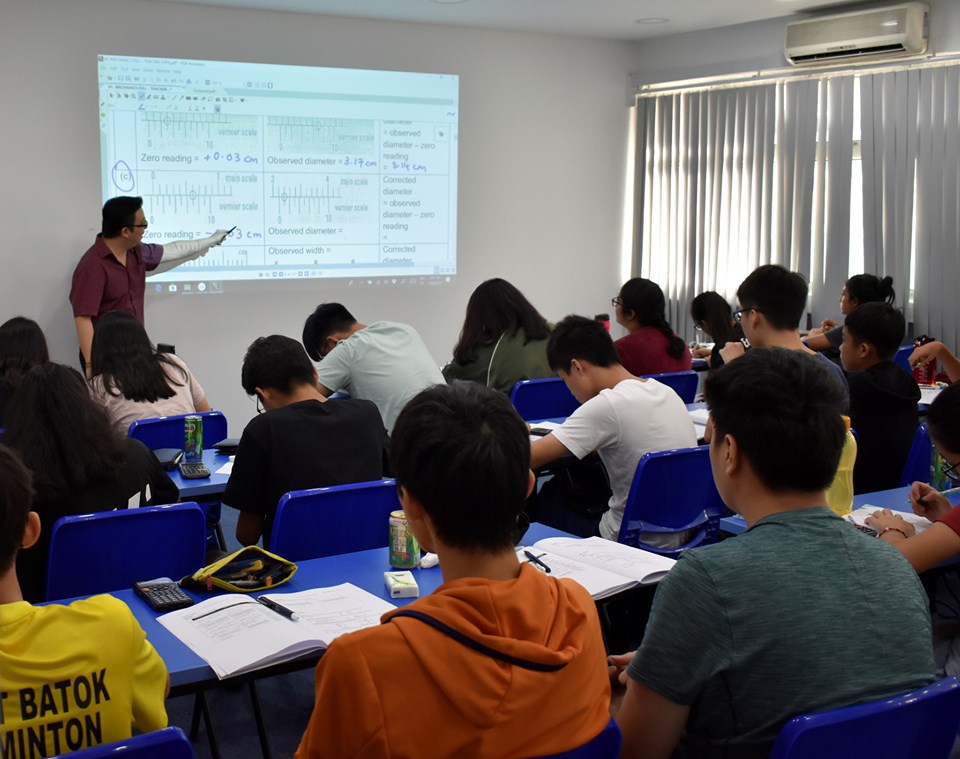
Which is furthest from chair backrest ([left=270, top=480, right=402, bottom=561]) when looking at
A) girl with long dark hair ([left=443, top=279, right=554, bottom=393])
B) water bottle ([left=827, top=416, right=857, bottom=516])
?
girl with long dark hair ([left=443, top=279, right=554, bottom=393])

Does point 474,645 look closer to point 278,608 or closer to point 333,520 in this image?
point 278,608

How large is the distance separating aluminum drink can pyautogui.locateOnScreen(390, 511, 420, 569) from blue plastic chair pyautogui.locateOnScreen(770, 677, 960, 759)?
125 centimetres

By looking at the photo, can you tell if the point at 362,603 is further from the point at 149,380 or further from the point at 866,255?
the point at 866,255

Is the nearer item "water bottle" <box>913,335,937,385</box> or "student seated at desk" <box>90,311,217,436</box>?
"student seated at desk" <box>90,311,217,436</box>

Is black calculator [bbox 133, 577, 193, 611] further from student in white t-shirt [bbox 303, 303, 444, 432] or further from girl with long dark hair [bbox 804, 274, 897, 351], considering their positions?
girl with long dark hair [bbox 804, 274, 897, 351]

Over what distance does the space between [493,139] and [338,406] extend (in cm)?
516

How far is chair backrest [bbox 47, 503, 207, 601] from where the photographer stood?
8.68 ft

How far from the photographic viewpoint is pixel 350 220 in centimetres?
749

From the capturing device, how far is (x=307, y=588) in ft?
8.14

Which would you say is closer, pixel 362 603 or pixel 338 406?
pixel 362 603

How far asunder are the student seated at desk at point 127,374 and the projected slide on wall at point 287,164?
2.80 metres

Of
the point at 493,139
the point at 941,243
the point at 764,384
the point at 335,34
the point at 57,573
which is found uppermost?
the point at 335,34

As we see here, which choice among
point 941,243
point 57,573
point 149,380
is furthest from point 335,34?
point 57,573

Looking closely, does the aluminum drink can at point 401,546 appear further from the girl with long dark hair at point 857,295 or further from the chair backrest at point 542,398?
the girl with long dark hair at point 857,295
